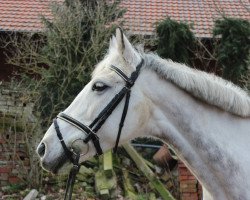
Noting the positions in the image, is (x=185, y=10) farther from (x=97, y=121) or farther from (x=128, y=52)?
(x=97, y=121)

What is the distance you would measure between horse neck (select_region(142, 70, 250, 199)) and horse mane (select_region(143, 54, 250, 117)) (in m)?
0.05

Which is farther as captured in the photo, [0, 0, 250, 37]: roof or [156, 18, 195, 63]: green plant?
[0, 0, 250, 37]: roof

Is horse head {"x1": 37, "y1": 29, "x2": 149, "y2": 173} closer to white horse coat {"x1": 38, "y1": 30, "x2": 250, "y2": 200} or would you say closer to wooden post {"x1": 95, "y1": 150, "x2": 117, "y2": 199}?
white horse coat {"x1": 38, "y1": 30, "x2": 250, "y2": 200}

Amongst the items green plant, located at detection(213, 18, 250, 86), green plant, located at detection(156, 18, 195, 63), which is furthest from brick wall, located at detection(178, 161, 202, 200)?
green plant, located at detection(156, 18, 195, 63)

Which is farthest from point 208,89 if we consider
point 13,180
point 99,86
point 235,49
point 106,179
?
point 13,180

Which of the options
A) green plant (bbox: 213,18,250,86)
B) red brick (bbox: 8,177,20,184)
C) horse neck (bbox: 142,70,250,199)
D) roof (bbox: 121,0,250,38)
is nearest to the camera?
horse neck (bbox: 142,70,250,199)

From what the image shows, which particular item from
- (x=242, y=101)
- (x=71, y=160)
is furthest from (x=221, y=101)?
(x=71, y=160)

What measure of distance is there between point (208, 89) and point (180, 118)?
24 centimetres

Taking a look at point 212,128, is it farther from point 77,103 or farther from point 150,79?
point 77,103

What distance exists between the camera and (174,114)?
120 inches

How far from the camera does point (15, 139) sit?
8852 millimetres

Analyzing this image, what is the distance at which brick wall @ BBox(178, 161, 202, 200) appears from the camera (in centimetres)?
736

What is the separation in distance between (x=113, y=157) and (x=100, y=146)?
19.9ft

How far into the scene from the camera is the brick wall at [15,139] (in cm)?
884
